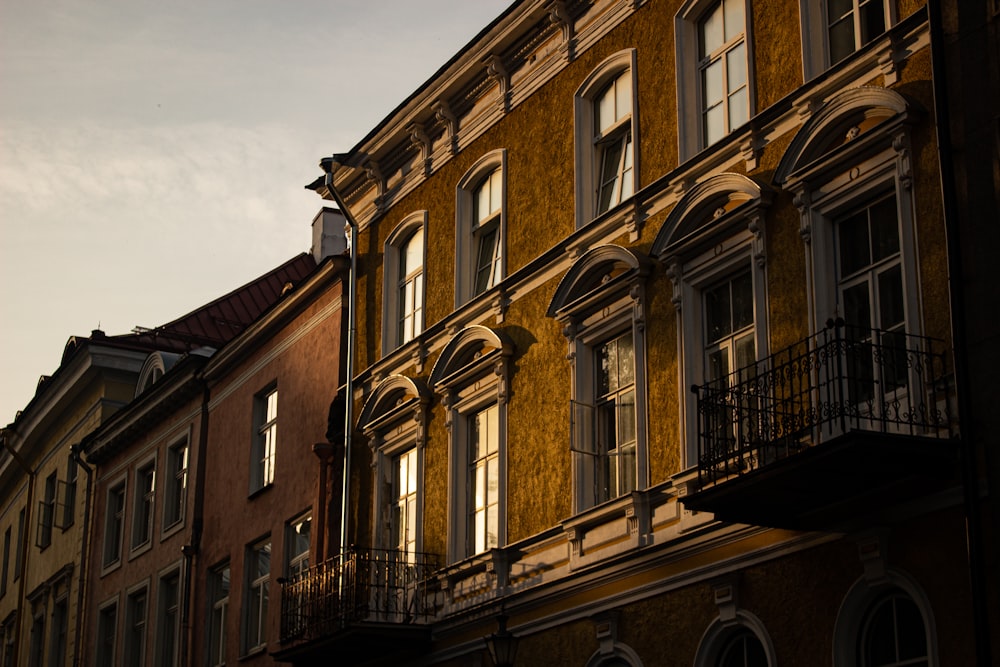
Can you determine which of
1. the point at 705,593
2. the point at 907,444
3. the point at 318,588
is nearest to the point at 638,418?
the point at 705,593

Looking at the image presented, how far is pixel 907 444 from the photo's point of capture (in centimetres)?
1212

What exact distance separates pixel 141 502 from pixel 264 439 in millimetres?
6186

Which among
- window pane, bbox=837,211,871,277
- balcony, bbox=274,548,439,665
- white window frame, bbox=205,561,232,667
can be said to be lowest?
balcony, bbox=274,548,439,665

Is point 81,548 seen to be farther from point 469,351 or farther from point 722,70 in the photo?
point 722,70

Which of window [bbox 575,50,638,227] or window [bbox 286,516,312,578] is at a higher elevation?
window [bbox 575,50,638,227]

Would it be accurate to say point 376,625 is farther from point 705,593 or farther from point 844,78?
point 844,78

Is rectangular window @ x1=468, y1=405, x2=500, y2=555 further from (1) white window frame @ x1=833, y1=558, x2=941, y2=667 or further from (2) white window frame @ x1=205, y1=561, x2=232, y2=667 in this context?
(2) white window frame @ x1=205, y1=561, x2=232, y2=667

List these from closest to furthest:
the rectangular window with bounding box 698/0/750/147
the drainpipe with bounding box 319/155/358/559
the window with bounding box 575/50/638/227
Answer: the rectangular window with bounding box 698/0/750/147
the window with bounding box 575/50/638/227
the drainpipe with bounding box 319/155/358/559

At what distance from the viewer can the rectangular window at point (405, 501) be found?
21.1 meters

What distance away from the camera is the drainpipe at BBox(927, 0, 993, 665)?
11789mm

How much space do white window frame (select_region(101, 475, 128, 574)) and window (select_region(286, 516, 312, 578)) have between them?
8449 mm

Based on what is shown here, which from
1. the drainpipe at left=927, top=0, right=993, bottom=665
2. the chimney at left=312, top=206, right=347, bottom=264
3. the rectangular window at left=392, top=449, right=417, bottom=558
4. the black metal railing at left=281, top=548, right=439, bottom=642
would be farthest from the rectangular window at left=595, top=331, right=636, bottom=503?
the chimney at left=312, top=206, right=347, bottom=264

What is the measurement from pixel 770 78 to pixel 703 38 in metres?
1.67

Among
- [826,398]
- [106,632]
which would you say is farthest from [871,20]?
[106,632]
